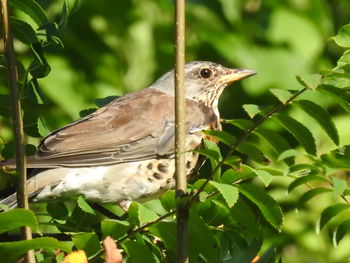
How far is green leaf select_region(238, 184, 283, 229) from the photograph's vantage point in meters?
2.81

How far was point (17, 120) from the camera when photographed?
2779mm

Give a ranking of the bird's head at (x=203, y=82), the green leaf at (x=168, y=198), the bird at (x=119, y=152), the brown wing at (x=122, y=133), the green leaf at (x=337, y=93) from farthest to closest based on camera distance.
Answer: the bird's head at (x=203, y=82) → the brown wing at (x=122, y=133) → the bird at (x=119, y=152) → the green leaf at (x=168, y=198) → the green leaf at (x=337, y=93)

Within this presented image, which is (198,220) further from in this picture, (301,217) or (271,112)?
(301,217)

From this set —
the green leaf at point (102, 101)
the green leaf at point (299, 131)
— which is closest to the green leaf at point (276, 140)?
the green leaf at point (299, 131)

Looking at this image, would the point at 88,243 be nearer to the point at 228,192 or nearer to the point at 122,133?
the point at 228,192

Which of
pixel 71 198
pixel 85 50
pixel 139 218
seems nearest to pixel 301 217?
pixel 85 50

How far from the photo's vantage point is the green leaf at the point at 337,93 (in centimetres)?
273

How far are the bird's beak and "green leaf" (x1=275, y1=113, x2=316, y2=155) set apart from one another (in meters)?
2.00

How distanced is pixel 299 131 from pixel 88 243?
0.67 meters

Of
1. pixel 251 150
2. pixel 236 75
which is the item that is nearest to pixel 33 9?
pixel 251 150

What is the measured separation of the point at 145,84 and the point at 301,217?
144 cm

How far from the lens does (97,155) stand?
4.52 meters

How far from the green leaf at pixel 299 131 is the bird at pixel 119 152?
3.88 ft

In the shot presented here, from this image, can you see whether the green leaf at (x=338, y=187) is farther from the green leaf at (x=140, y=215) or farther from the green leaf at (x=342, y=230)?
the green leaf at (x=140, y=215)
